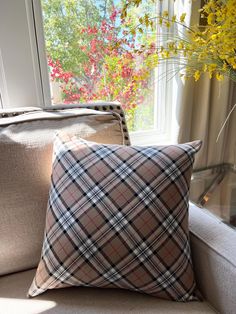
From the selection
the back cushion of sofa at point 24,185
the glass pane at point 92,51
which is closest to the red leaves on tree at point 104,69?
the glass pane at point 92,51

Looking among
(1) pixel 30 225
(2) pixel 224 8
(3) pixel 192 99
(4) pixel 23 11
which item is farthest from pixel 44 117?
(3) pixel 192 99

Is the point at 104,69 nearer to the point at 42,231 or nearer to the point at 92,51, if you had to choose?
the point at 92,51

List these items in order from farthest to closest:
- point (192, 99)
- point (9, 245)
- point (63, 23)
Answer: point (192, 99)
point (63, 23)
point (9, 245)

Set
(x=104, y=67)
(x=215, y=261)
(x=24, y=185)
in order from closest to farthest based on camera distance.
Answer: (x=215, y=261), (x=24, y=185), (x=104, y=67)

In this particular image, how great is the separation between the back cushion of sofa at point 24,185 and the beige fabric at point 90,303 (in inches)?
4.4

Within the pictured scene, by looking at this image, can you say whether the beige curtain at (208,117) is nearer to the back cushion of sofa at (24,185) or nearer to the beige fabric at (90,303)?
the back cushion of sofa at (24,185)

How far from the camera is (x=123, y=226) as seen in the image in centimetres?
77

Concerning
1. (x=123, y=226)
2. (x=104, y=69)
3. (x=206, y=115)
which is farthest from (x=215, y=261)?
(x=104, y=69)

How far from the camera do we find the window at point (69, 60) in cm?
119

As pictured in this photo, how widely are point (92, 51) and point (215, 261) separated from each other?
1090mm

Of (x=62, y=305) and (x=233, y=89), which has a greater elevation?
(x=233, y=89)

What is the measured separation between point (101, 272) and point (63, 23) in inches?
43.0

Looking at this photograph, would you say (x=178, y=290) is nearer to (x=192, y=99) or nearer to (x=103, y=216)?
(x=103, y=216)

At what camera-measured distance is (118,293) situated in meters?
0.82
